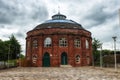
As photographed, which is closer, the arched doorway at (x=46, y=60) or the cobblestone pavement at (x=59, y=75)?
the cobblestone pavement at (x=59, y=75)

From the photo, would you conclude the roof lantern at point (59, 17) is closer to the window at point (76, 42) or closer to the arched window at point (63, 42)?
the window at point (76, 42)

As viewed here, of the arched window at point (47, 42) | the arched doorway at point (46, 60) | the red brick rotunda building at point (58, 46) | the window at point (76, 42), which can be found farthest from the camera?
the window at point (76, 42)

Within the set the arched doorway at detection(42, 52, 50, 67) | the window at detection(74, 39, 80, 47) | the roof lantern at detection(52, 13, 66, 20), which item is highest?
the roof lantern at detection(52, 13, 66, 20)

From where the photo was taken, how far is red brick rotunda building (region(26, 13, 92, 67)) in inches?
1971

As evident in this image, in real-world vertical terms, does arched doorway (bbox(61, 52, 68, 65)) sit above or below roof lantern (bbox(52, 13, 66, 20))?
below

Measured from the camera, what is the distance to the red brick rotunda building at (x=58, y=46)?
5006 centimetres

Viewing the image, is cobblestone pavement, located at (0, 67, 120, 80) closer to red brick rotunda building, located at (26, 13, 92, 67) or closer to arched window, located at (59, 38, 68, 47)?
red brick rotunda building, located at (26, 13, 92, 67)

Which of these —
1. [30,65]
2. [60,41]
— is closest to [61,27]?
[60,41]

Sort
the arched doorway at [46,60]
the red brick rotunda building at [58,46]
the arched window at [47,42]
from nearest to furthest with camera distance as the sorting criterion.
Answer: the red brick rotunda building at [58,46] → the arched doorway at [46,60] → the arched window at [47,42]

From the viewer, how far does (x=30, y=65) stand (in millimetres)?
51719

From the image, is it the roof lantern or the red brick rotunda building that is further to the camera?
the roof lantern

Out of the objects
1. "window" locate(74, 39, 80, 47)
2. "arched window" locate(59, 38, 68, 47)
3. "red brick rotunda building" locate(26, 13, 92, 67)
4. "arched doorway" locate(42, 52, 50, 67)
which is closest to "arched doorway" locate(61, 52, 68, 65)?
"red brick rotunda building" locate(26, 13, 92, 67)

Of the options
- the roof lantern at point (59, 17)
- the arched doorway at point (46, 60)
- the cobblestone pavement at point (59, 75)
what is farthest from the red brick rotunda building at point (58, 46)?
the cobblestone pavement at point (59, 75)

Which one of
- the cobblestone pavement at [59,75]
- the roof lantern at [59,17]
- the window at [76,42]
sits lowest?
the cobblestone pavement at [59,75]
